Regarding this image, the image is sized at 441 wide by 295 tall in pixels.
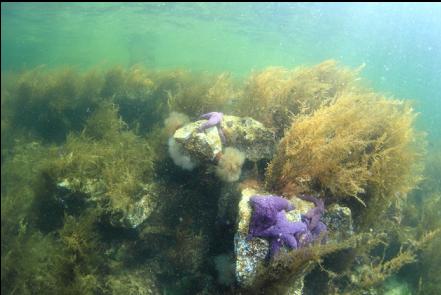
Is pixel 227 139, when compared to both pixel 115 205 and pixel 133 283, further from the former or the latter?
pixel 133 283

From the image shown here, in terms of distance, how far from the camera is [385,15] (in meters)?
32.8

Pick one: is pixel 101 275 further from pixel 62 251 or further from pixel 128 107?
pixel 128 107

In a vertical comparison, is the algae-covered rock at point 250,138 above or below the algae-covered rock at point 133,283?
above

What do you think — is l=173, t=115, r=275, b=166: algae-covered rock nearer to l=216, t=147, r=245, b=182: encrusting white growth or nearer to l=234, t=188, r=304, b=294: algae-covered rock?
l=216, t=147, r=245, b=182: encrusting white growth

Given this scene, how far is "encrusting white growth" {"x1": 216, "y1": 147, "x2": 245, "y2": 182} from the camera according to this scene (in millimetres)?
5715


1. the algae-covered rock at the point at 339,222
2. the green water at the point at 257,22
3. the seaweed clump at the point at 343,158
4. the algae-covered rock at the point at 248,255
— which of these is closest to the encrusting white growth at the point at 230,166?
the seaweed clump at the point at 343,158

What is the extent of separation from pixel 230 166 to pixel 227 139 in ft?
2.39

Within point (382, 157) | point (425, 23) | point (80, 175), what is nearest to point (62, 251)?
point (80, 175)

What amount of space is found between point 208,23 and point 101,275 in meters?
35.8

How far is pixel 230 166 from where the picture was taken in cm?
572

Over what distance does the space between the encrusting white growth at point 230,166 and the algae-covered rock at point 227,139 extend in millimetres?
183

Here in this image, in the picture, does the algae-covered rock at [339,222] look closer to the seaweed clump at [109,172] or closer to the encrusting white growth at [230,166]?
the encrusting white growth at [230,166]

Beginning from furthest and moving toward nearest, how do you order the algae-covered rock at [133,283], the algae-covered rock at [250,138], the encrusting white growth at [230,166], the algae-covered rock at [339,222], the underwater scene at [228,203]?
the algae-covered rock at [250,138] < the encrusting white growth at [230,166] < the algae-covered rock at [133,283] < the algae-covered rock at [339,222] < the underwater scene at [228,203]

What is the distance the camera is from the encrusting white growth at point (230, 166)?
571 cm
